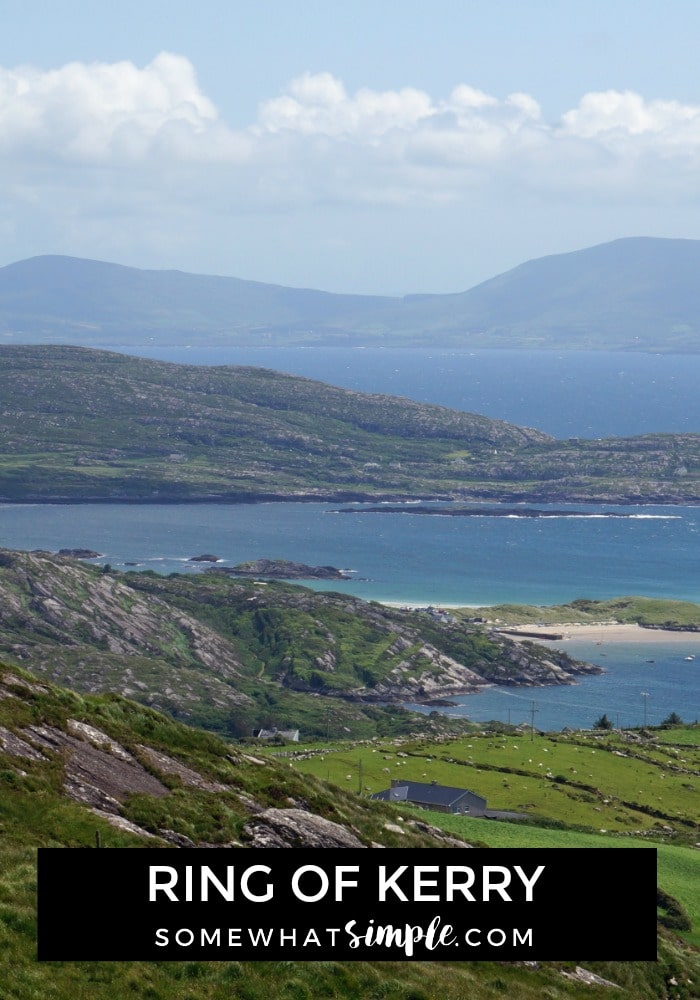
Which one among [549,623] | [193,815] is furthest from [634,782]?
[549,623]

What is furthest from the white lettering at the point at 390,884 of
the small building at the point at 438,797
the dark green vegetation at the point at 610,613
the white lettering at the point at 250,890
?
the dark green vegetation at the point at 610,613

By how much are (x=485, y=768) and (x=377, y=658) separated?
239 feet

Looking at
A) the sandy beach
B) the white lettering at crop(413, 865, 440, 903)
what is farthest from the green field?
the sandy beach

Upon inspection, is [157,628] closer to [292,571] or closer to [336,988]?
[292,571]

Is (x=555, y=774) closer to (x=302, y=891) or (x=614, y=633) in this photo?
(x=302, y=891)

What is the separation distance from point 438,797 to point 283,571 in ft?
430

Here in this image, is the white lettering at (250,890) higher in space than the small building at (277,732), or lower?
higher

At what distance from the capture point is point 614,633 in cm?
15788

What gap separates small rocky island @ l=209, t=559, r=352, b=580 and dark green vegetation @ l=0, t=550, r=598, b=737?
22.0 meters

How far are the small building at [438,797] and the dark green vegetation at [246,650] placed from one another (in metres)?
53.3

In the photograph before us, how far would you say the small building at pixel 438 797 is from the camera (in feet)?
183

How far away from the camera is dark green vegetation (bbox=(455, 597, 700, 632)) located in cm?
16388

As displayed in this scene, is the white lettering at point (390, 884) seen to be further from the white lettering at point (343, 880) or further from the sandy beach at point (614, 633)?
the sandy beach at point (614, 633)

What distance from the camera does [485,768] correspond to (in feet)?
225
